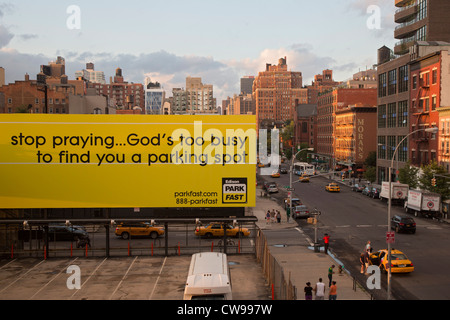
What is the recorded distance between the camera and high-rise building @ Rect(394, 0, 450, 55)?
257 feet

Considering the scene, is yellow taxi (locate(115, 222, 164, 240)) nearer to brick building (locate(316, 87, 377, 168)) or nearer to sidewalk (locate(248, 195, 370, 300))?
sidewalk (locate(248, 195, 370, 300))

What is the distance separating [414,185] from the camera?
56406 millimetres

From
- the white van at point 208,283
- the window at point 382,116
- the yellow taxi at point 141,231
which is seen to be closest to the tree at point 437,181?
the window at point 382,116

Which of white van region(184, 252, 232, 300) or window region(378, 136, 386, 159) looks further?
window region(378, 136, 386, 159)

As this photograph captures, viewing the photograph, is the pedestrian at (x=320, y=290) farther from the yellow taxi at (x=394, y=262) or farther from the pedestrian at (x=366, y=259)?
the yellow taxi at (x=394, y=262)

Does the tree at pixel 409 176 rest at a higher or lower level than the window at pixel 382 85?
lower

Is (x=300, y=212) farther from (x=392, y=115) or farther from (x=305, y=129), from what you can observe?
(x=305, y=129)

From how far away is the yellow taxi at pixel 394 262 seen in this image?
2697 cm

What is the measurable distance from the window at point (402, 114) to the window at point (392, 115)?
5.29 ft

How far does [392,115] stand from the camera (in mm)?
74812

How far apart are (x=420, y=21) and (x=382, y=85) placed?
14391 millimetres

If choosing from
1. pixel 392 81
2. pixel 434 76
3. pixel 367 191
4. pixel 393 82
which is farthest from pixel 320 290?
pixel 392 81

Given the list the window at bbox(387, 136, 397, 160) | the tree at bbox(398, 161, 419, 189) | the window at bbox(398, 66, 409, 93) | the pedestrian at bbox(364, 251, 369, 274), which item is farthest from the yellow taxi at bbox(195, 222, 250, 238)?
the window at bbox(387, 136, 397, 160)

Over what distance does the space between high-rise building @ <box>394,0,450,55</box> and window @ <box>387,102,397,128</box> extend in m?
14.8
